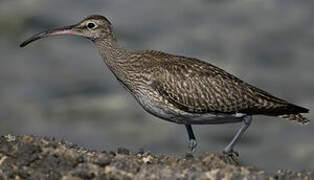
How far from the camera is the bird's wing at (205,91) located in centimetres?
1811

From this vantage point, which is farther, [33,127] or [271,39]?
[271,39]

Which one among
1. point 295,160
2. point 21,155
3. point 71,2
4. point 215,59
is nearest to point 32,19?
point 71,2

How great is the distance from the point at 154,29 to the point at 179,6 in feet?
6.29

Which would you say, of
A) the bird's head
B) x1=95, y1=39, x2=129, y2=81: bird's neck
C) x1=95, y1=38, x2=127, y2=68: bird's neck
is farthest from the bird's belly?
the bird's head

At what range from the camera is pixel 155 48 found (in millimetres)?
29891

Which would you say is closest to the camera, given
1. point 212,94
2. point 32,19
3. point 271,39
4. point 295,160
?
point 212,94

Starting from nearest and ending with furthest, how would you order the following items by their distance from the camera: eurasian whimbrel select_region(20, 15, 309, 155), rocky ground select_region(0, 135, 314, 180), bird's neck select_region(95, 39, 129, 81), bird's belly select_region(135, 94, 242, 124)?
rocky ground select_region(0, 135, 314, 180)
bird's belly select_region(135, 94, 242, 124)
eurasian whimbrel select_region(20, 15, 309, 155)
bird's neck select_region(95, 39, 129, 81)

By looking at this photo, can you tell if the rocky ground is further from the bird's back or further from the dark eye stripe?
the dark eye stripe

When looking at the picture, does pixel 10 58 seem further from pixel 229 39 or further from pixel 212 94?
pixel 212 94

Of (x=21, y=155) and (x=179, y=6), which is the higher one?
(x=179, y=6)

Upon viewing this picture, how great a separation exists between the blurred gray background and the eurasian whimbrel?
303 inches

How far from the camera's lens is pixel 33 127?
92.5ft

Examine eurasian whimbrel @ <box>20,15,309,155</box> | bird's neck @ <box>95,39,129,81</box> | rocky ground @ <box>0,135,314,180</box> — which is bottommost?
rocky ground @ <box>0,135,314,180</box>

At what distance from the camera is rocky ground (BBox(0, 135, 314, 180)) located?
1456cm
